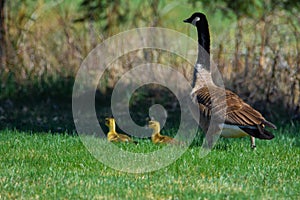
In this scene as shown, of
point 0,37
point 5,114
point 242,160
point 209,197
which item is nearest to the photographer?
point 209,197

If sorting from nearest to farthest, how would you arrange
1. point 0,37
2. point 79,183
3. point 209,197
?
1. point 209,197
2. point 79,183
3. point 0,37

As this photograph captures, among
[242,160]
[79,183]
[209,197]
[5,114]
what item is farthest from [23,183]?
[5,114]

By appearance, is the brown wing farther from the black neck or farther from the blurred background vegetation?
the blurred background vegetation

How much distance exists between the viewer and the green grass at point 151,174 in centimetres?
669

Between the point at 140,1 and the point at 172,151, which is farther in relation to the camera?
the point at 140,1

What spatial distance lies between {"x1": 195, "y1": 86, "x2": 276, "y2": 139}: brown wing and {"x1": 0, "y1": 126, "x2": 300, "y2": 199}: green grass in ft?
1.14

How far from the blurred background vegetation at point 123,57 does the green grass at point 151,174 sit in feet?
10.9

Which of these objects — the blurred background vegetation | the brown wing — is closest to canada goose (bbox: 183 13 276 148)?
the brown wing

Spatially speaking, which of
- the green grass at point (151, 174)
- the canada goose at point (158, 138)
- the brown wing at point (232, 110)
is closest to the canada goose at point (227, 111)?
the brown wing at point (232, 110)

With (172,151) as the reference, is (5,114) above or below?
below

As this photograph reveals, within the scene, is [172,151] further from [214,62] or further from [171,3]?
[171,3]

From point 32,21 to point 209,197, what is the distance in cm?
899

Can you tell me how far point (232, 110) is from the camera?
348 inches

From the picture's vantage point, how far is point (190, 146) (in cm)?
941
